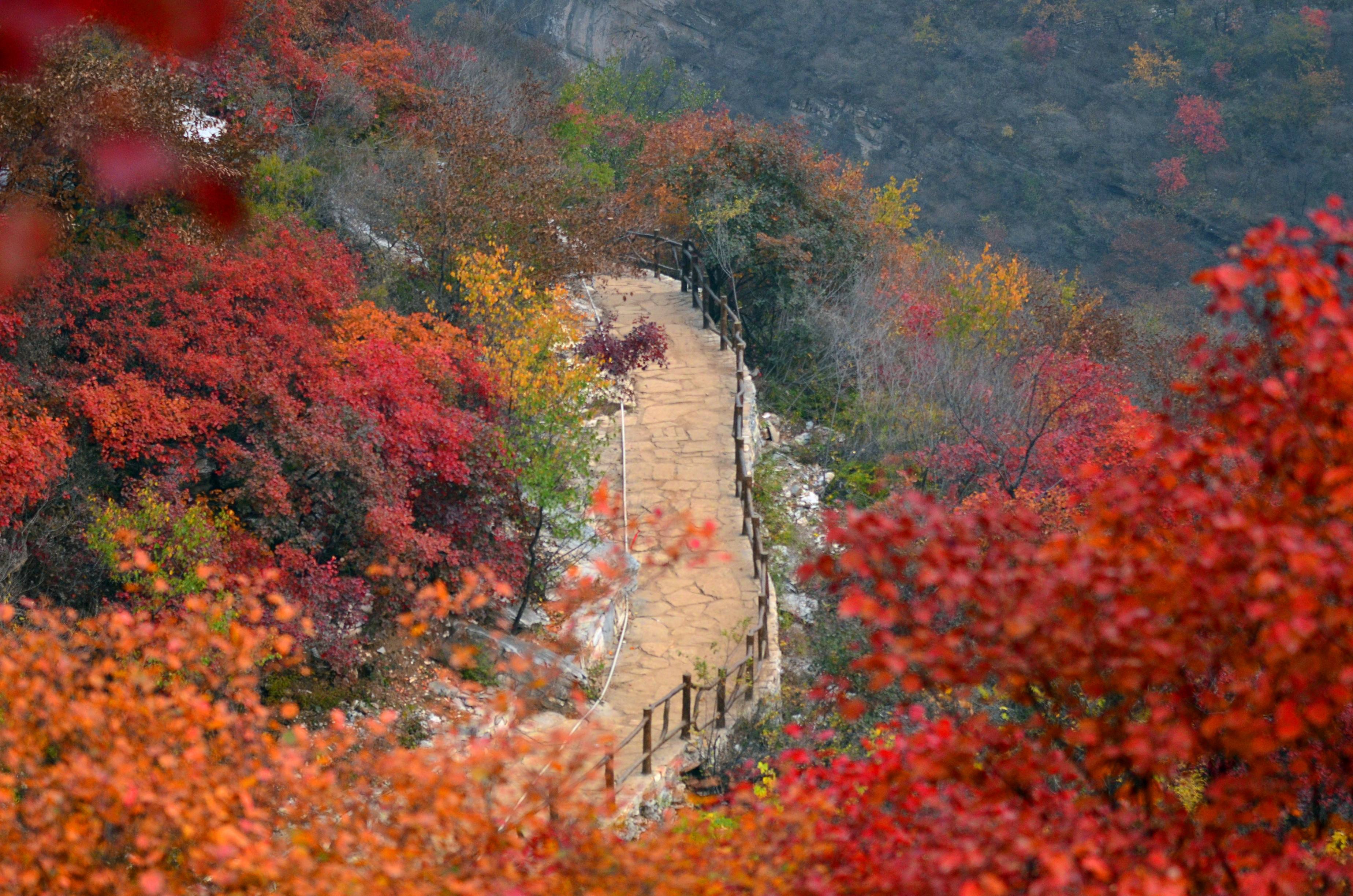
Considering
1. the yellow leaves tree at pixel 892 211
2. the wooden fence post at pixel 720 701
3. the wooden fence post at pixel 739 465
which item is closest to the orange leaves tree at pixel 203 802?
the wooden fence post at pixel 720 701

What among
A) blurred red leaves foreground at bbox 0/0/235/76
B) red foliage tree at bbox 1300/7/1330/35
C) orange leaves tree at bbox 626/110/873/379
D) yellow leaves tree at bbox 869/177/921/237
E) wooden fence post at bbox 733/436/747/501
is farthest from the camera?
red foliage tree at bbox 1300/7/1330/35

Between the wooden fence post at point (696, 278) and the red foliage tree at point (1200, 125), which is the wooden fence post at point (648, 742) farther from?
the red foliage tree at point (1200, 125)

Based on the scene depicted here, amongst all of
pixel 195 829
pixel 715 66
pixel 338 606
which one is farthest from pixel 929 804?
pixel 715 66

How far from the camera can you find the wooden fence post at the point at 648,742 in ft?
36.4

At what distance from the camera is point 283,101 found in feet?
68.4

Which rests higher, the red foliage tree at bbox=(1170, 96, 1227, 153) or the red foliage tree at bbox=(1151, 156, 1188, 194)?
the red foliage tree at bbox=(1170, 96, 1227, 153)

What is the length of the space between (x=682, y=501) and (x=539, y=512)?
3064mm

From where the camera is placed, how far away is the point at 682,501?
1669 cm

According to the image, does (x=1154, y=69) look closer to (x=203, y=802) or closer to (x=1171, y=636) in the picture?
(x=1171, y=636)

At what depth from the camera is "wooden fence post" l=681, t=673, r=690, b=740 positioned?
11906 millimetres

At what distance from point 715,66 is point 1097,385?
167 ft

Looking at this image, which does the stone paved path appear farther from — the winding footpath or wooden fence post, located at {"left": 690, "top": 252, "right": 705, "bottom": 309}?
wooden fence post, located at {"left": 690, "top": 252, "right": 705, "bottom": 309}

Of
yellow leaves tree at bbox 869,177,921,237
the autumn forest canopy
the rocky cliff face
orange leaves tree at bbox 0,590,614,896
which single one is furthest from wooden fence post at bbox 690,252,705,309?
the rocky cliff face

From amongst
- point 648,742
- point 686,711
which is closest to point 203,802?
point 648,742
